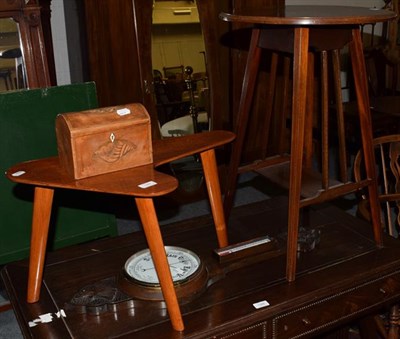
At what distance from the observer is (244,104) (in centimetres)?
185

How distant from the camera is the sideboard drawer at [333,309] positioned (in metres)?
1.55

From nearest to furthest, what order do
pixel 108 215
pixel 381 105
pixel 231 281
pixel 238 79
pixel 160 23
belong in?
pixel 231 281, pixel 108 215, pixel 160 23, pixel 238 79, pixel 381 105

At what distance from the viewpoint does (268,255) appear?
69.8 inches

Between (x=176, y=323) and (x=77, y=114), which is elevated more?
(x=77, y=114)

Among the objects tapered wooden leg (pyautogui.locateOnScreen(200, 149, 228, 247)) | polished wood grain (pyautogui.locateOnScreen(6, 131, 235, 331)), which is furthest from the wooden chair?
polished wood grain (pyautogui.locateOnScreen(6, 131, 235, 331))

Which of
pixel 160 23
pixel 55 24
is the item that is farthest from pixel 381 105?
pixel 55 24

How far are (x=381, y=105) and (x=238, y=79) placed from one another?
137cm

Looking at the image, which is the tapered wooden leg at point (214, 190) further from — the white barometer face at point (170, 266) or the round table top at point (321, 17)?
the round table top at point (321, 17)

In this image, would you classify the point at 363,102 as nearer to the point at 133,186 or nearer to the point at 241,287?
the point at 241,287

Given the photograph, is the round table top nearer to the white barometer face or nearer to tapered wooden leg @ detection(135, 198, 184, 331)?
tapered wooden leg @ detection(135, 198, 184, 331)

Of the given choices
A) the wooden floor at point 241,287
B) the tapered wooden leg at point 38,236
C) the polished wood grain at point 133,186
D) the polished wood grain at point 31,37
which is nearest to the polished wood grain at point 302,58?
the wooden floor at point 241,287

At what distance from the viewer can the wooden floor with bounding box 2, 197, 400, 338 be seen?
57.0 inches

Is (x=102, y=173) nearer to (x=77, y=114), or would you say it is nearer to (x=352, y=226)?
(x=77, y=114)

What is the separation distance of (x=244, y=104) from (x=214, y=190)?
327mm
